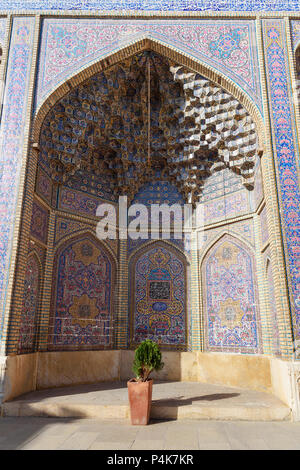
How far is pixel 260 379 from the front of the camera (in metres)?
6.14

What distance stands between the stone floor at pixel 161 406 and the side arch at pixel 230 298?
1430mm

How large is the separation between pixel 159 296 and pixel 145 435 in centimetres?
407

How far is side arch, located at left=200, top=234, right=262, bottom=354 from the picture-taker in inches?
266

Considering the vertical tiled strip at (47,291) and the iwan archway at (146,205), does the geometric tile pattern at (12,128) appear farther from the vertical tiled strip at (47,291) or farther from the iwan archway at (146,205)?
the vertical tiled strip at (47,291)

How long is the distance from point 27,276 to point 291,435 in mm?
4591

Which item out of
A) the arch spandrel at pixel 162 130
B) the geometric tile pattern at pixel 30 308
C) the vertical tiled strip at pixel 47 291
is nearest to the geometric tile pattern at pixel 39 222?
the vertical tiled strip at pixel 47 291

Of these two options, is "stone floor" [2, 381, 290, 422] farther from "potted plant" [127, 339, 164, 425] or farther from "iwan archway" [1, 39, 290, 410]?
"iwan archway" [1, 39, 290, 410]

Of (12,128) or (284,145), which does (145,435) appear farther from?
(12,128)

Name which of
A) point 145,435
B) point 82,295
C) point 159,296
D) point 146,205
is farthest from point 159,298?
point 145,435

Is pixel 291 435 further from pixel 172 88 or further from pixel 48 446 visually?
pixel 172 88

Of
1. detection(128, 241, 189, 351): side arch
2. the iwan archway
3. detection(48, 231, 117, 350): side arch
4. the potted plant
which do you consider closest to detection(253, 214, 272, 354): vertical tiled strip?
the iwan archway

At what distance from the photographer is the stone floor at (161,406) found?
464 cm

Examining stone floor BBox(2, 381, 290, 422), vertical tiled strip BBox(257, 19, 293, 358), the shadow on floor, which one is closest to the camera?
stone floor BBox(2, 381, 290, 422)

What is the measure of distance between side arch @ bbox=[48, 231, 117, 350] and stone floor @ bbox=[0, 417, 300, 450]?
227 cm
